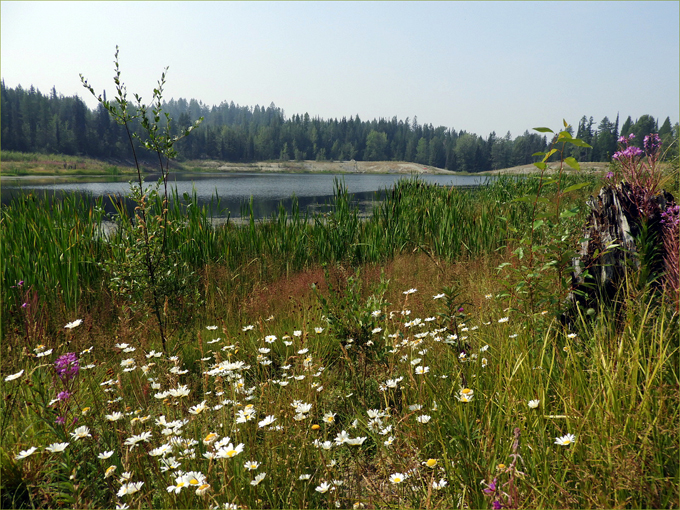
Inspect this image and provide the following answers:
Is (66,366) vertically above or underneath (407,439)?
above

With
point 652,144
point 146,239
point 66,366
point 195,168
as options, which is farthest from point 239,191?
point 195,168

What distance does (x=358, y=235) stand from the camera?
812cm

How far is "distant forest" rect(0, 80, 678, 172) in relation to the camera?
7962 centimetres

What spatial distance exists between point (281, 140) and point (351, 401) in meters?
129

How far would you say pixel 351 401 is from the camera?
2.96 meters

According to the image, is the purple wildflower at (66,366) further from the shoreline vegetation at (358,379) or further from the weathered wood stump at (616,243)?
the weathered wood stump at (616,243)

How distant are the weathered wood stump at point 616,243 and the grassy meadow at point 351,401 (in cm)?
16

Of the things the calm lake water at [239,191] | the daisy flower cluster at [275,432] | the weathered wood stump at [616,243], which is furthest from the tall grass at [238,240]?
the daisy flower cluster at [275,432]

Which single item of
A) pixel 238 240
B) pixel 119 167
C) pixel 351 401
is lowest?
pixel 351 401

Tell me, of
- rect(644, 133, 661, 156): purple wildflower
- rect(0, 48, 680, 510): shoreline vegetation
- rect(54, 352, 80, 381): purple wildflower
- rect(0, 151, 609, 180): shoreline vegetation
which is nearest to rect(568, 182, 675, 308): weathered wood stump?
rect(0, 48, 680, 510): shoreline vegetation

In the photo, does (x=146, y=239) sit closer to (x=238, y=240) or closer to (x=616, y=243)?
(x=238, y=240)

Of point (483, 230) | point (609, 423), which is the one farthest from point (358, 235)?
point (609, 423)

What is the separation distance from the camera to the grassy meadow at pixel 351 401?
1942mm

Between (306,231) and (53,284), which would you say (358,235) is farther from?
(53,284)
